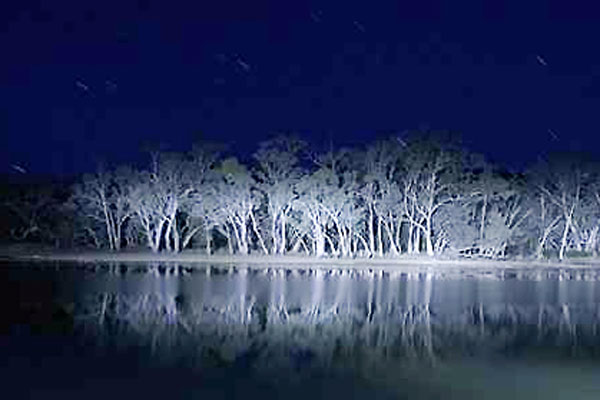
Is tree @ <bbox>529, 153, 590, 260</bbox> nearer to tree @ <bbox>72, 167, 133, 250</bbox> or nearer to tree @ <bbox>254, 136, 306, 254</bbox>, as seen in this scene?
tree @ <bbox>254, 136, 306, 254</bbox>

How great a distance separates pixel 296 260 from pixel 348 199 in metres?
6.26

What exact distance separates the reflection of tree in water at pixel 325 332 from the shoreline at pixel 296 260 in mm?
28059

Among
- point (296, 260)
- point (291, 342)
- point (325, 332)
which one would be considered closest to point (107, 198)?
point (296, 260)

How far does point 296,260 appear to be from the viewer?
190ft

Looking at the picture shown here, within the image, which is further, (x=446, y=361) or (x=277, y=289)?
(x=277, y=289)

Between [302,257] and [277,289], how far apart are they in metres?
30.6

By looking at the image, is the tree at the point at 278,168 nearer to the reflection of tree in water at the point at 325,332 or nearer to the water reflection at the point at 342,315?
the water reflection at the point at 342,315

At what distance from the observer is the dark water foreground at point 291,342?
490 inches

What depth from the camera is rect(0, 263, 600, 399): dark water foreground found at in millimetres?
12445

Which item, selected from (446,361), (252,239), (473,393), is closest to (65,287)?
(446,361)

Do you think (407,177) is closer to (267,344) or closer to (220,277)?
(220,277)

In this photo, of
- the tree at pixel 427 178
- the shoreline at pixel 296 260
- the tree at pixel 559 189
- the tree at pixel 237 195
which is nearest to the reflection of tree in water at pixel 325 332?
the shoreline at pixel 296 260

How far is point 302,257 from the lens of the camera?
61.8 m

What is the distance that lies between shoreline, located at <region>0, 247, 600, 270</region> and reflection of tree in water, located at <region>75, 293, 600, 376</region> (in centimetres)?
→ 2806
